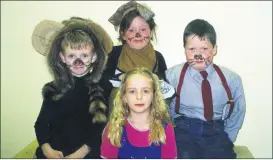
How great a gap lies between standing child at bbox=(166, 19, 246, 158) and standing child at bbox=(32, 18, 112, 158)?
0.48 meters

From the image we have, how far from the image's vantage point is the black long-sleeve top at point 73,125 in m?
1.86

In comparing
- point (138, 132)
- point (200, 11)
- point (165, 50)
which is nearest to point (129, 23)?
point (165, 50)

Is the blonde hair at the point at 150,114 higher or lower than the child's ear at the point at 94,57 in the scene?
lower

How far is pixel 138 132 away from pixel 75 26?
2.52 ft

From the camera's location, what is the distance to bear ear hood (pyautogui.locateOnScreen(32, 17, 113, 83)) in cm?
185

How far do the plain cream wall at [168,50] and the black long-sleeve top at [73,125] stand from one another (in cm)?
22

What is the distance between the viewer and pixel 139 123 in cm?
177

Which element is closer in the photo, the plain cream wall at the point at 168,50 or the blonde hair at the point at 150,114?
the blonde hair at the point at 150,114

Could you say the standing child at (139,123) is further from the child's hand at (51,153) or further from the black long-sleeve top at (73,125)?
the child's hand at (51,153)

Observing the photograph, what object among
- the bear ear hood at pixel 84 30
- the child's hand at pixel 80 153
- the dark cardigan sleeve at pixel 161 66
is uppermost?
the bear ear hood at pixel 84 30

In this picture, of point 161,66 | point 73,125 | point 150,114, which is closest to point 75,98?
point 73,125

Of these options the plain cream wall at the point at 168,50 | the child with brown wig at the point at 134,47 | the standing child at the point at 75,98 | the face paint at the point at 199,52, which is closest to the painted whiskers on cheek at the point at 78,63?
the standing child at the point at 75,98

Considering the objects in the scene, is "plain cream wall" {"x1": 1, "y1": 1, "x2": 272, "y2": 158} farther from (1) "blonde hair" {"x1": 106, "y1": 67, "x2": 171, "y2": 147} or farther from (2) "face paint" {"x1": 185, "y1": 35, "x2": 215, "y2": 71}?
(1) "blonde hair" {"x1": 106, "y1": 67, "x2": 171, "y2": 147}

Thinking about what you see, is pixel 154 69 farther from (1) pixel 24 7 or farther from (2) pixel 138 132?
(1) pixel 24 7
